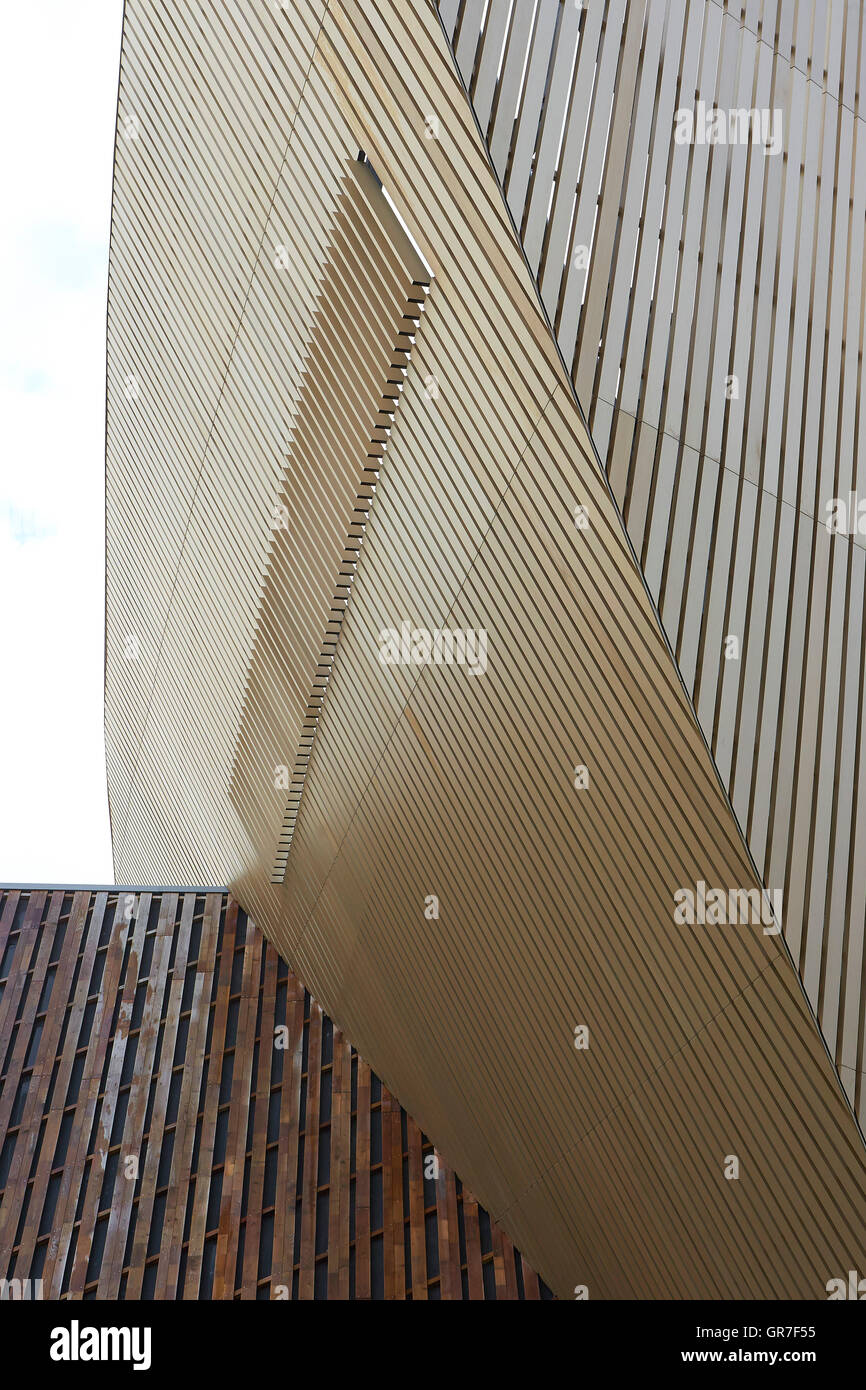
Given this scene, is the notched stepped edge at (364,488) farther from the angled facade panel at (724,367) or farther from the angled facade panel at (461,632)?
the angled facade panel at (724,367)

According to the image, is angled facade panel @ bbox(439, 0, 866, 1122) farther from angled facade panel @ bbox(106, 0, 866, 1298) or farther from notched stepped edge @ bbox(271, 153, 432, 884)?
notched stepped edge @ bbox(271, 153, 432, 884)

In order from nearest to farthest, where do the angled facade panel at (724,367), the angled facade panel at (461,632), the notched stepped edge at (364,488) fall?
the angled facade panel at (724,367) → the angled facade panel at (461,632) → the notched stepped edge at (364,488)

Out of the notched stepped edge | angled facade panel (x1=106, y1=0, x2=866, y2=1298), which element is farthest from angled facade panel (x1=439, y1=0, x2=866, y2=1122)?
the notched stepped edge

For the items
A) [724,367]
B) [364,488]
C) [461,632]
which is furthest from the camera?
[364,488]

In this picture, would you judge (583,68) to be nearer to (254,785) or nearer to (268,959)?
(254,785)

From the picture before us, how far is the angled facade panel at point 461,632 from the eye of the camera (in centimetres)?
503

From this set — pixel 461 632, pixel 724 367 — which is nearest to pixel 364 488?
pixel 461 632

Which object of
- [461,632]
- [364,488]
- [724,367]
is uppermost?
[364,488]

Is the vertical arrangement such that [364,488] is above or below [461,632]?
above

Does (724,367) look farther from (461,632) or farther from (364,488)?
(364,488)

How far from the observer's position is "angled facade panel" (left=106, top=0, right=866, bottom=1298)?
5.03 metres

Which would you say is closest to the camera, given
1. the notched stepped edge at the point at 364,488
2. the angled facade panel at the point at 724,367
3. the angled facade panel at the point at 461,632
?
the angled facade panel at the point at 724,367

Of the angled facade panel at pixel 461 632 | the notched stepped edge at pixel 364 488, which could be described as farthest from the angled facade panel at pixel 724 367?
the notched stepped edge at pixel 364 488

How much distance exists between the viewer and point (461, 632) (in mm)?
6520
